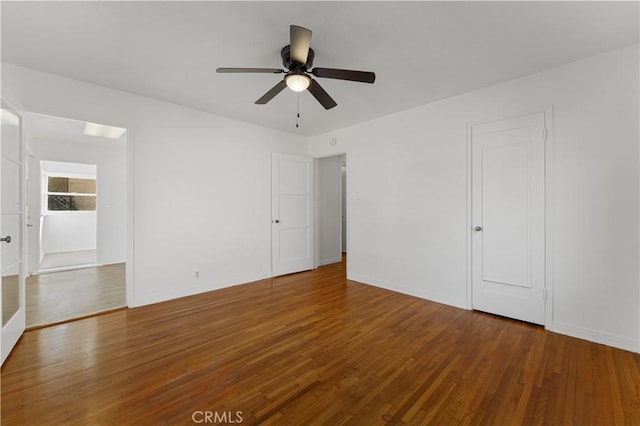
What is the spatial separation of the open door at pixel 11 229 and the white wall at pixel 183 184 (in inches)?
21.6

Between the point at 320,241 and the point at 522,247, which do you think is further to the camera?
the point at 320,241

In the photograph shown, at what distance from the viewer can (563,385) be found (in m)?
1.84

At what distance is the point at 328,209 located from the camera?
599 cm

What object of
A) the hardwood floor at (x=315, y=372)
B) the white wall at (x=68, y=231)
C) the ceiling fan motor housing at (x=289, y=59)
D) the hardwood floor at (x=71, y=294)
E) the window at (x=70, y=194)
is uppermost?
the ceiling fan motor housing at (x=289, y=59)

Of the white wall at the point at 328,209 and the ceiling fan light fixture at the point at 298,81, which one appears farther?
the white wall at the point at 328,209

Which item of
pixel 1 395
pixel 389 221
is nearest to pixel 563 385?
pixel 389 221

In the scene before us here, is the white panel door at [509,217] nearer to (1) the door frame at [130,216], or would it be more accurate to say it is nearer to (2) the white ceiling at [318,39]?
(2) the white ceiling at [318,39]

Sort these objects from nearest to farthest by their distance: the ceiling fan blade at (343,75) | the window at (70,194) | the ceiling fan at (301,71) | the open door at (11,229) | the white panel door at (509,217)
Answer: the ceiling fan at (301,71) < the ceiling fan blade at (343,75) < the open door at (11,229) < the white panel door at (509,217) < the window at (70,194)

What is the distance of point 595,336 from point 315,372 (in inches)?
106

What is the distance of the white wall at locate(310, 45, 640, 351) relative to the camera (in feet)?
7.57

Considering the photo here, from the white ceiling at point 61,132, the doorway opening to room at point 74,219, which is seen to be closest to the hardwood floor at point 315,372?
the doorway opening to room at point 74,219

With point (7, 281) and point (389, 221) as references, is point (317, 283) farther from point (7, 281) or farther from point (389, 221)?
point (7, 281)

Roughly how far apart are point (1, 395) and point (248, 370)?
1.60 metres

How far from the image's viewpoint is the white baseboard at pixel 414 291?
3325mm
